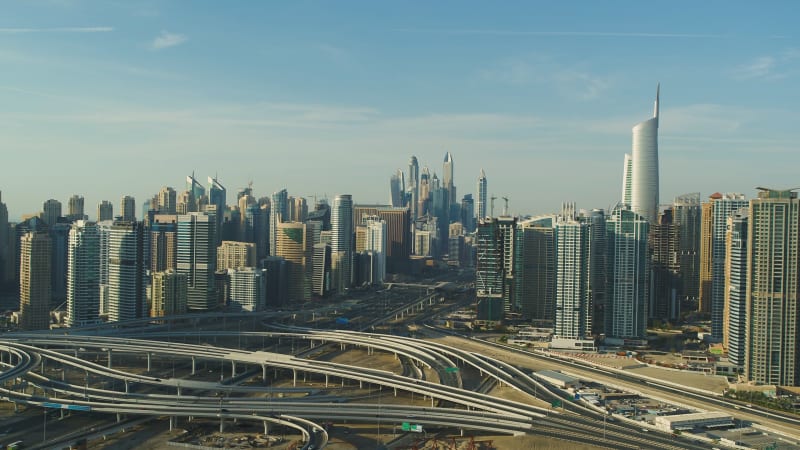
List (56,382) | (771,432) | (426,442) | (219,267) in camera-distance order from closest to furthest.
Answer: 1. (426,442)
2. (771,432)
3. (56,382)
4. (219,267)

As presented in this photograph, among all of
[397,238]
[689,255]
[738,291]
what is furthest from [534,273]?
[397,238]

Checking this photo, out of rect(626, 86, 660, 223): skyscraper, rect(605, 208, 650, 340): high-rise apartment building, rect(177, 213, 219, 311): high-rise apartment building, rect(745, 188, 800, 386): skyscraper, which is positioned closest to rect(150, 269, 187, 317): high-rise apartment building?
rect(177, 213, 219, 311): high-rise apartment building

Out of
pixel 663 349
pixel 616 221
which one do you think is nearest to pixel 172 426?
pixel 663 349

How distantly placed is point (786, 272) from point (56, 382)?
36.3 metres

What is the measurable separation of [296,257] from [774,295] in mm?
51216

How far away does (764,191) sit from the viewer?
138ft

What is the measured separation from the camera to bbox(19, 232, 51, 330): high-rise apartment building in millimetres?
58375

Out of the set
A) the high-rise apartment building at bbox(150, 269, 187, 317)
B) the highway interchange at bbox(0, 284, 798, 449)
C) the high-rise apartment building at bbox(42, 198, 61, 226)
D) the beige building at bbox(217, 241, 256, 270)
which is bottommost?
the highway interchange at bbox(0, 284, 798, 449)

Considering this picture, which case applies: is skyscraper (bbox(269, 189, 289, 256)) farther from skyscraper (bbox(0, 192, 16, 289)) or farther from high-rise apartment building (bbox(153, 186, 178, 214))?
skyscraper (bbox(0, 192, 16, 289))

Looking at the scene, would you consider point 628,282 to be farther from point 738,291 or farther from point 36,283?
point 36,283

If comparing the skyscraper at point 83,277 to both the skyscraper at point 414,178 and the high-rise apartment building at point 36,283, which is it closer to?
the high-rise apartment building at point 36,283

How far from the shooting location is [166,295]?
210ft

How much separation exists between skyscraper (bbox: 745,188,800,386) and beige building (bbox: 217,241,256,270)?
2036 inches

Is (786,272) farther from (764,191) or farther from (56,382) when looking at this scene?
(56,382)
